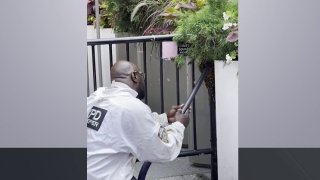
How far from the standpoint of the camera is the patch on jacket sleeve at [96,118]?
2736 mm

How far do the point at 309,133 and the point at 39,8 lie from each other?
42.7 inches

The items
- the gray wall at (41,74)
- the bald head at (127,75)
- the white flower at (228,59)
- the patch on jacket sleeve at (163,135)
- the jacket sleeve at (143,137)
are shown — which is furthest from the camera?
the white flower at (228,59)

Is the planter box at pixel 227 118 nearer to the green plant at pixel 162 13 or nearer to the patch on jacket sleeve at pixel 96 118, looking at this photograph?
the green plant at pixel 162 13

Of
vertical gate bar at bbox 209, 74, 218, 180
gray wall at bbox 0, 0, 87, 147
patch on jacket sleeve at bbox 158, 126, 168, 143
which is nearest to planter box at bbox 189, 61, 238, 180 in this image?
vertical gate bar at bbox 209, 74, 218, 180

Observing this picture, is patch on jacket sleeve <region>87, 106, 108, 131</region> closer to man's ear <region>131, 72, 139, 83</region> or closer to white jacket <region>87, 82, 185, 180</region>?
white jacket <region>87, 82, 185, 180</region>

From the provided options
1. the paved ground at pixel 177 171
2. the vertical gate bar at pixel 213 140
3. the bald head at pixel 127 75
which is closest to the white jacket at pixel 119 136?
the bald head at pixel 127 75

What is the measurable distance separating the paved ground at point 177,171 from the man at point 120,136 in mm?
1407

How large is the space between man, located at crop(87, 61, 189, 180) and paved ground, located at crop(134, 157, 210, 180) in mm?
1407

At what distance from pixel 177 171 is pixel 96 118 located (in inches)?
72.5

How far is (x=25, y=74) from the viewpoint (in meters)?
1.84

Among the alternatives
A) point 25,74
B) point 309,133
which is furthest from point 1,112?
point 309,133

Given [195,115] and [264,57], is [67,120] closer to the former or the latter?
[264,57]

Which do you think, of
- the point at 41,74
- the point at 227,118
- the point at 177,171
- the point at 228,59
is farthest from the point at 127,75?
→ the point at 177,171

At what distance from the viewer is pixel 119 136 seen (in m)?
2.71
